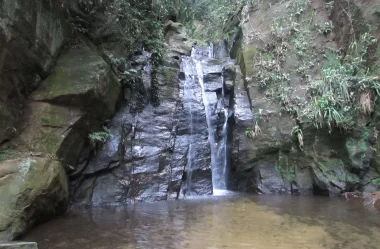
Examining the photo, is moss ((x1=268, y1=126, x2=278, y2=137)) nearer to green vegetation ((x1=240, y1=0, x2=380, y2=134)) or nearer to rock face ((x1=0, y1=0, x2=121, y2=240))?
green vegetation ((x1=240, y1=0, x2=380, y2=134))

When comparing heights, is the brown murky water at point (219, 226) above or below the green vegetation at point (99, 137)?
→ below

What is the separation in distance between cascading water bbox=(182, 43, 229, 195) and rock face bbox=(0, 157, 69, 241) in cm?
379

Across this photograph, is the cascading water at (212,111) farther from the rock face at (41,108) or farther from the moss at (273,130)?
the rock face at (41,108)

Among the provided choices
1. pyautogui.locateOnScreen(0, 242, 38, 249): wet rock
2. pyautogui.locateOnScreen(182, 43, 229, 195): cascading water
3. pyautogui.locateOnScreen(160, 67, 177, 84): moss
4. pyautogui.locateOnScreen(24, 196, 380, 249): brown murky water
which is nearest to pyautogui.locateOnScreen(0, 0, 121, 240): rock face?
pyautogui.locateOnScreen(24, 196, 380, 249): brown murky water

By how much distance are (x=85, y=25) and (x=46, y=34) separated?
5.85 feet

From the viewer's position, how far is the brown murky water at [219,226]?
516 centimetres

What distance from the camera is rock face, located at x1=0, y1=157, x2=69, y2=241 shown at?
16.7ft

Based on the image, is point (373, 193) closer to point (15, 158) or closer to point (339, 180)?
point (339, 180)

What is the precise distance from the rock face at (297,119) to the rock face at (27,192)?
5.16 metres

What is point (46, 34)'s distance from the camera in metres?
7.05

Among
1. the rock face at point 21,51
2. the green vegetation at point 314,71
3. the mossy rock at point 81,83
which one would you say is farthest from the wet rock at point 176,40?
the rock face at point 21,51

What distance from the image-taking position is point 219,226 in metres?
6.05

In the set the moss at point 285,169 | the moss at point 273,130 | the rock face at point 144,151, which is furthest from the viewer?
the moss at point 273,130

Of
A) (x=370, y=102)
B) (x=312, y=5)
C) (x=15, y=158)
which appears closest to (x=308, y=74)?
(x=370, y=102)
